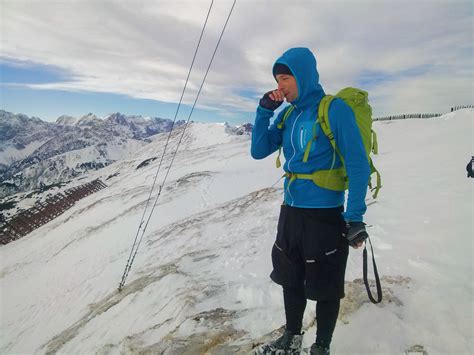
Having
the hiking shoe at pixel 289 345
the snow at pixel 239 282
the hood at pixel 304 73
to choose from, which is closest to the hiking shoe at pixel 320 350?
the hiking shoe at pixel 289 345

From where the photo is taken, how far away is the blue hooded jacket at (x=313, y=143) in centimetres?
310

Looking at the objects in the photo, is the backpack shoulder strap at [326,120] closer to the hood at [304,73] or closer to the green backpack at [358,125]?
the green backpack at [358,125]

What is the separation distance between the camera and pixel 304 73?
132 inches

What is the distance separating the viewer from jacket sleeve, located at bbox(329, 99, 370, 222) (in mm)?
3076

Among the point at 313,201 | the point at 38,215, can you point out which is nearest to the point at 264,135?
the point at 313,201

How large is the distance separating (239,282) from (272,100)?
19.3ft

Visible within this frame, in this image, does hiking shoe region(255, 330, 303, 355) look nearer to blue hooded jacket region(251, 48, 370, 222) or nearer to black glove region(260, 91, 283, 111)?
blue hooded jacket region(251, 48, 370, 222)

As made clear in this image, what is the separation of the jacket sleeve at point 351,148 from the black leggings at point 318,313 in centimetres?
105

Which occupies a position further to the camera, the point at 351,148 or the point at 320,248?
the point at 320,248

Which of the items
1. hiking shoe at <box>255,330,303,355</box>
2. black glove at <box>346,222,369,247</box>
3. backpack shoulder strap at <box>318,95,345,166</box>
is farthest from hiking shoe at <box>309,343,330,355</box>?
backpack shoulder strap at <box>318,95,345,166</box>

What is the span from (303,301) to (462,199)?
31.2ft

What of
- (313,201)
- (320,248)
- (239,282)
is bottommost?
(239,282)

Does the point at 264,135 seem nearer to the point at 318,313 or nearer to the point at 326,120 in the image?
the point at 326,120

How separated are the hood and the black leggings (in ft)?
6.78
